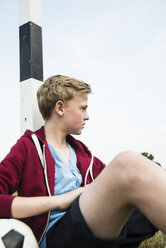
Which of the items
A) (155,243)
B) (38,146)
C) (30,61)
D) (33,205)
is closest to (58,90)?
(38,146)

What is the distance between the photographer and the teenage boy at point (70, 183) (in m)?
1.02

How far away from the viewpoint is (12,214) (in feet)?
4.20

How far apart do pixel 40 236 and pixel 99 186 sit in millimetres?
588

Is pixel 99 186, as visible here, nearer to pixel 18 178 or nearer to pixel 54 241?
pixel 54 241

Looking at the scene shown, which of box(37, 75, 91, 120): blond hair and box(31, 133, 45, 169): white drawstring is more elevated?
box(37, 75, 91, 120): blond hair

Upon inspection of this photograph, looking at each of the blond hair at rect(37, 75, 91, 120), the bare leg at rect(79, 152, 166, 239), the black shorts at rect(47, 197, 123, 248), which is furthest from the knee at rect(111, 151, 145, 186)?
the blond hair at rect(37, 75, 91, 120)

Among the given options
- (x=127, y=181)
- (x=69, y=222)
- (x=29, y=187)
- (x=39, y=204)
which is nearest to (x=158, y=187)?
A: (x=127, y=181)

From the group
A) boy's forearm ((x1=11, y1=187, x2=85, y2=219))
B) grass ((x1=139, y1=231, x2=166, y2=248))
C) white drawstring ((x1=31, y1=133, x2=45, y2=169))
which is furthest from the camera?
grass ((x1=139, y1=231, x2=166, y2=248))

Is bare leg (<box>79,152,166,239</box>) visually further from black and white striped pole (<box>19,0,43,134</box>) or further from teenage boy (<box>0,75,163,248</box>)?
Result: black and white striped pole (<box>19,0,43,134</box>)

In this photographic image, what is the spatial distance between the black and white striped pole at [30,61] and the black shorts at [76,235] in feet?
3.97

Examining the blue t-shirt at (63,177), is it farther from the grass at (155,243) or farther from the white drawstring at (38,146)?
the grass at (155,243)

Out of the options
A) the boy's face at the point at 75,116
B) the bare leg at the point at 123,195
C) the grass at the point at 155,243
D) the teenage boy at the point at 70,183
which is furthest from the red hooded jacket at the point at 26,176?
the grass at the point at 155,243

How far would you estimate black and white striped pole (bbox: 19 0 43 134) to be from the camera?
233 centimetres

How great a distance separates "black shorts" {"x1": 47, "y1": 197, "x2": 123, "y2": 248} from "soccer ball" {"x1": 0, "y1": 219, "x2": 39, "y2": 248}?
5.5 inches
